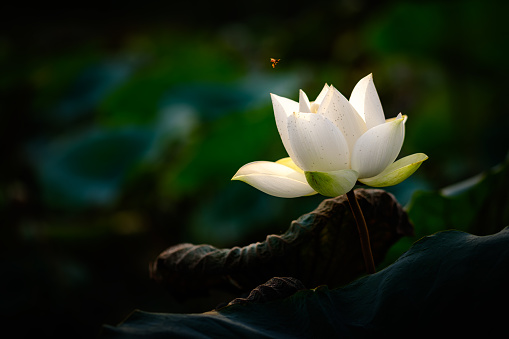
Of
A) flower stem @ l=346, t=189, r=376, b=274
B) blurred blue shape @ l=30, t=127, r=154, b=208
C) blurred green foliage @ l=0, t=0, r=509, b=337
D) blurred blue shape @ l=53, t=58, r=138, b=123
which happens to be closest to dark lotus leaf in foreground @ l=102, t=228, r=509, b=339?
flower stem @ l=346, t=189, r=376, b=274

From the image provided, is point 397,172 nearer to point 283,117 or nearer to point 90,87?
point 283,117

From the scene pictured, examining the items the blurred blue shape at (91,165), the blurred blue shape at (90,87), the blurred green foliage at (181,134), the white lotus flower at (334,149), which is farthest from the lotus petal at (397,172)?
the blurred blue shape at (90,87)

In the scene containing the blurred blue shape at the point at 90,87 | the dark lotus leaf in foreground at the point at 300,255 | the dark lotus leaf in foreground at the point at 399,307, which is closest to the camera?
the dark lotus leaf in foreground at the point at 399,307

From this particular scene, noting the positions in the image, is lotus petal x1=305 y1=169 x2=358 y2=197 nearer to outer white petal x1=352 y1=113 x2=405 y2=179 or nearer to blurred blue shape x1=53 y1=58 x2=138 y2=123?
outer white petal x1=352 y1=113 x2=405 y2=179

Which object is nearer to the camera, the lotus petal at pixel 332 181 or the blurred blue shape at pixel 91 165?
the lotus petal at pixel 332 181

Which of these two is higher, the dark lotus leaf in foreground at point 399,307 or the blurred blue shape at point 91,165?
the blurred blue shape at point 91,165

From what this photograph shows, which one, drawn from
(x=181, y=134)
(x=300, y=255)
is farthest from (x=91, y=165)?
(x=300, y=255)

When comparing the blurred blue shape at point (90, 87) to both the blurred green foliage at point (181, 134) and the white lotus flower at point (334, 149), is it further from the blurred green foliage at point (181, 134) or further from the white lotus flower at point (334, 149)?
the white lotus flower at point (334, 149)

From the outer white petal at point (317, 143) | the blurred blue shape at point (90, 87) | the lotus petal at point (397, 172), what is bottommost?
the lotus petal at point (397, 172)
